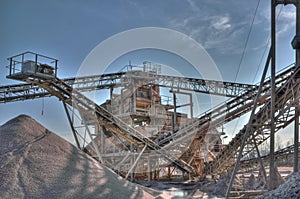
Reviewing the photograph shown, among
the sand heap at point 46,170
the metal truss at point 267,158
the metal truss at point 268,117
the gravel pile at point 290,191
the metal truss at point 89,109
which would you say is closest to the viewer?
the gravel pile at point 290,191

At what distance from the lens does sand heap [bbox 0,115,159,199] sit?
6.82 meters

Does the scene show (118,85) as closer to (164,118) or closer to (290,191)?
(164,118)

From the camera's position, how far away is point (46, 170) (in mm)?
7434

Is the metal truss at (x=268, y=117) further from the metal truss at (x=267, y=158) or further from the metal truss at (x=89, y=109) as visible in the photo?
the metal truss at (x=89, y=109)

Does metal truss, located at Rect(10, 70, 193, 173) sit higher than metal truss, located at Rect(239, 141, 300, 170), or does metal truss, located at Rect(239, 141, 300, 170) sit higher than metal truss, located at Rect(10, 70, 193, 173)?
metal truss, located at Rect(10, 70, 193, 173)

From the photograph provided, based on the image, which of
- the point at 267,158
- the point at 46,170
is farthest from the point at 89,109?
the point at 267,158

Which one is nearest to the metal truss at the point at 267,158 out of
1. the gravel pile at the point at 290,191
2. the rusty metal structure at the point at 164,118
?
the rusty metal structure at the point at 164,118

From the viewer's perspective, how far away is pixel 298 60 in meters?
10.5

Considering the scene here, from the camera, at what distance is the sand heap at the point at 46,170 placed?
22.4 ft

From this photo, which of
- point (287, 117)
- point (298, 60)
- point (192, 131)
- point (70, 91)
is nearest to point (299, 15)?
point (298, 60)

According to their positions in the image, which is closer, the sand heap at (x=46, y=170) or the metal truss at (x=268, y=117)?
the sand heap at (x=46, y=170)

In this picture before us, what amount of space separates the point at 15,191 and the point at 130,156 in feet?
41.1

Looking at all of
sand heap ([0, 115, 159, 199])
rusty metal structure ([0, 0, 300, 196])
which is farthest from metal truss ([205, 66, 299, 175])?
sand heap ([0, 115, 159, 199])

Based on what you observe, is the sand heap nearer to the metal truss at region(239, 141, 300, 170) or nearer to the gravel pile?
the gravel pile
